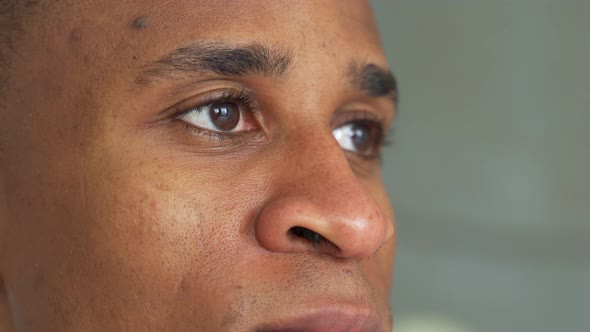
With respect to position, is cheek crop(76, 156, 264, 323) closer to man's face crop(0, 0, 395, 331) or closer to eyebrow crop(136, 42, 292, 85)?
man's face crop(0, 0, 395, 331)

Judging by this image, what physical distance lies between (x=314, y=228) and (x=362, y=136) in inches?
20.7

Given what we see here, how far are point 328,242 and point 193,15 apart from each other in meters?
0.41

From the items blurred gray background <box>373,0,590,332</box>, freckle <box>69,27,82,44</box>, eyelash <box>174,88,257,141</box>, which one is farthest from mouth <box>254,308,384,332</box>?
blurred gray background <box>373,0,590,332</box>

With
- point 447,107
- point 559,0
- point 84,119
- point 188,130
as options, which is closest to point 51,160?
point 84,119

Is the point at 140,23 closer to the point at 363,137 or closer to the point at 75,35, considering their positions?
the point at 75,35

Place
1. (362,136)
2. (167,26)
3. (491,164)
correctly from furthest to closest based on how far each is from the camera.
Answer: (491,164) < (362,136) < (167,26)

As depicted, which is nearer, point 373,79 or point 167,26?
point 167,26

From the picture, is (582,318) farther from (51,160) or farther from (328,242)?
(51,160)

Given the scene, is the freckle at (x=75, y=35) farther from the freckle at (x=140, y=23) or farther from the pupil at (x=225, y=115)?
the pupil at (x=225, y=115)

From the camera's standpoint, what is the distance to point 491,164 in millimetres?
2705

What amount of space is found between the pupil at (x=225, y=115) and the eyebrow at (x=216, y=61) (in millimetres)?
79

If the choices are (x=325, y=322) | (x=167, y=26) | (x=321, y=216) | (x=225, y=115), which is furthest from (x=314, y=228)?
(x=167, y=26)

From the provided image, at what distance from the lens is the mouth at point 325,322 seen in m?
1.19

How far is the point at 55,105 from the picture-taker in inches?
52.1
